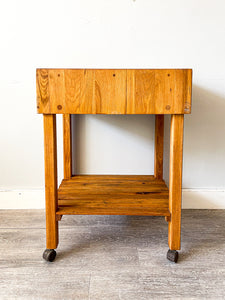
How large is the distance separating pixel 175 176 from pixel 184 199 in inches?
22.3

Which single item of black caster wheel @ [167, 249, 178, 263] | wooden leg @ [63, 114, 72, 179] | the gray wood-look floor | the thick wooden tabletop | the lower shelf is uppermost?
the thick wooden tabletop

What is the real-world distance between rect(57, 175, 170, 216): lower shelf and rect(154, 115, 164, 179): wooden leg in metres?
0.04

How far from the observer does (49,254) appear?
0.98m

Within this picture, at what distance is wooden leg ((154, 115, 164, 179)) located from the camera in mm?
1373

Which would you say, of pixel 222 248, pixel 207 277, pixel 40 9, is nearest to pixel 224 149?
pixel 222 248

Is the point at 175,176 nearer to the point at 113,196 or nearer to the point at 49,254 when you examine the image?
the point at 113,196

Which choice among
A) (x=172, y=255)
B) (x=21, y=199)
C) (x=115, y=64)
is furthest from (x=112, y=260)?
(x=115, y=64)

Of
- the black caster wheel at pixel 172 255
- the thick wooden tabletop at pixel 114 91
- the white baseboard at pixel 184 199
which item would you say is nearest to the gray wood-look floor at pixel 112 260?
the black caster wheel at pixel 172 255

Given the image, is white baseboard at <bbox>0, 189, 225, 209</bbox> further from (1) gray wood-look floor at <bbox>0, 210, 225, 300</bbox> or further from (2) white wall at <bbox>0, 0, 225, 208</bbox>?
(1) gray wood-look floor at <bbox>0, 210, 225, 300</bbox>

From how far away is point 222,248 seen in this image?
1.07m

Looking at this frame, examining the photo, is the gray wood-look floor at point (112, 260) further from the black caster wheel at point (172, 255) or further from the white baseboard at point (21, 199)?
the white baseboard at point (21, 199)

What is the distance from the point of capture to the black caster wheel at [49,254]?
97 centimetres

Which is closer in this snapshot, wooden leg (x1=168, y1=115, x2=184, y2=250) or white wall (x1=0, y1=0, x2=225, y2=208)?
wooden leg (x1=168, y1=115, x2=184, y2=250)

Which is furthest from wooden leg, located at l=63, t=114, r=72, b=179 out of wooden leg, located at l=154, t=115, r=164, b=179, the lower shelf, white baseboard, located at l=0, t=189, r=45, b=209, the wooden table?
wooden leg, located at l=154, t=115, r=164, b=179
